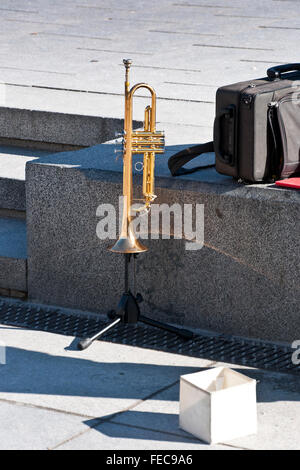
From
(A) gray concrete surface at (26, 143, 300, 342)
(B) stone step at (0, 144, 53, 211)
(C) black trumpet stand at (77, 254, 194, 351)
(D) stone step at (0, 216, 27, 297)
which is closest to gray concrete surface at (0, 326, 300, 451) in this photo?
(C) black trumpet stand at (77, 254, 194, 351)

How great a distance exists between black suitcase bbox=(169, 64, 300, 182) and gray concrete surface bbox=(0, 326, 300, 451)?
1.00 m

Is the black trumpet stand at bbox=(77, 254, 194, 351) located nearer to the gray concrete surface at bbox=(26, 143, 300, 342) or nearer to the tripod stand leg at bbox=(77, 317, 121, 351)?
the tripod stand leg at bbox=(77, 317, 121, 351)

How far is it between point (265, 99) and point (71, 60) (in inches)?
184

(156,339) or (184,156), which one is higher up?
(184,156)

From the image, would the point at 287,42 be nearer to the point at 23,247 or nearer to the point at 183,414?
the point at 23,247

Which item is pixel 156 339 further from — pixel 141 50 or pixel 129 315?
pixel 141 50

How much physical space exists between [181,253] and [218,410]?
141 cm

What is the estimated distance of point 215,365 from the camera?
488cm

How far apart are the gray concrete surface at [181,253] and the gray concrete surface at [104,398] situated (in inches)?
15.4

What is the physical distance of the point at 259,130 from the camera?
4.82 meters

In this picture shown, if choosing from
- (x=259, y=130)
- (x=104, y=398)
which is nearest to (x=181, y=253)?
(x=259, y=130)

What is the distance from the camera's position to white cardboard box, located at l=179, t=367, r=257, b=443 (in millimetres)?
3971

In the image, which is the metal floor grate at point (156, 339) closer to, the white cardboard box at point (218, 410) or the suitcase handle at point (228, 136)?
the white cardboard box at point (218, 410)

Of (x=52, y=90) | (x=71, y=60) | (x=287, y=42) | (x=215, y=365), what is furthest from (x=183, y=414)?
(x=287, y=42)
